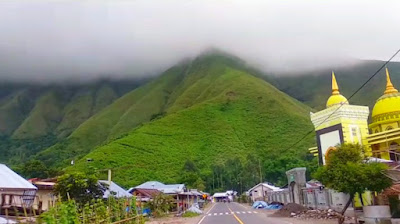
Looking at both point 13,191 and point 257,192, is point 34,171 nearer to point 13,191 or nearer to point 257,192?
point 257,192

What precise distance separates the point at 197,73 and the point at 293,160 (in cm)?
10312

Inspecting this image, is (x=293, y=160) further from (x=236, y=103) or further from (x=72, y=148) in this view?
(x=72, y=148)

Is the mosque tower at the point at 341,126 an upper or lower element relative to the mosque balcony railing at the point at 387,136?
upper

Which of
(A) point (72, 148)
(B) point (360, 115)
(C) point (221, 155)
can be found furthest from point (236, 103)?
(B) point (360, 115)

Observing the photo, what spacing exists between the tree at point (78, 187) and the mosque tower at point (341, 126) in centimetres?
2098

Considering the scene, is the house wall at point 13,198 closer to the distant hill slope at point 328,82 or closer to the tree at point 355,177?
the tree at point 355,177

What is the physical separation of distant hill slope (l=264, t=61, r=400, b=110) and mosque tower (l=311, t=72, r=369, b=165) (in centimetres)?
10727

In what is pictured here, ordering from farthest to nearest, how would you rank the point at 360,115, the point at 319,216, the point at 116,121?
the point at 116,121, the point at 360,115, the point at 319,216

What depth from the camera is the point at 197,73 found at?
604ft

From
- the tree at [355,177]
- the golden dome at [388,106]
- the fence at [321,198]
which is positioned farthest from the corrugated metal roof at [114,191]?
the golden dome at [388,106]

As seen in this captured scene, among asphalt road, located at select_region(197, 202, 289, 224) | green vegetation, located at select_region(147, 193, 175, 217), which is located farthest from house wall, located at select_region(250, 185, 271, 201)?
green vegetation, located at select_region(147, 193, 175, 217)

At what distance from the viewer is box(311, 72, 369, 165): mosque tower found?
34875mm

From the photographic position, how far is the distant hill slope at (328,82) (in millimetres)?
146125

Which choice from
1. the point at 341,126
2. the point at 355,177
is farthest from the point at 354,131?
the point at 355,177
